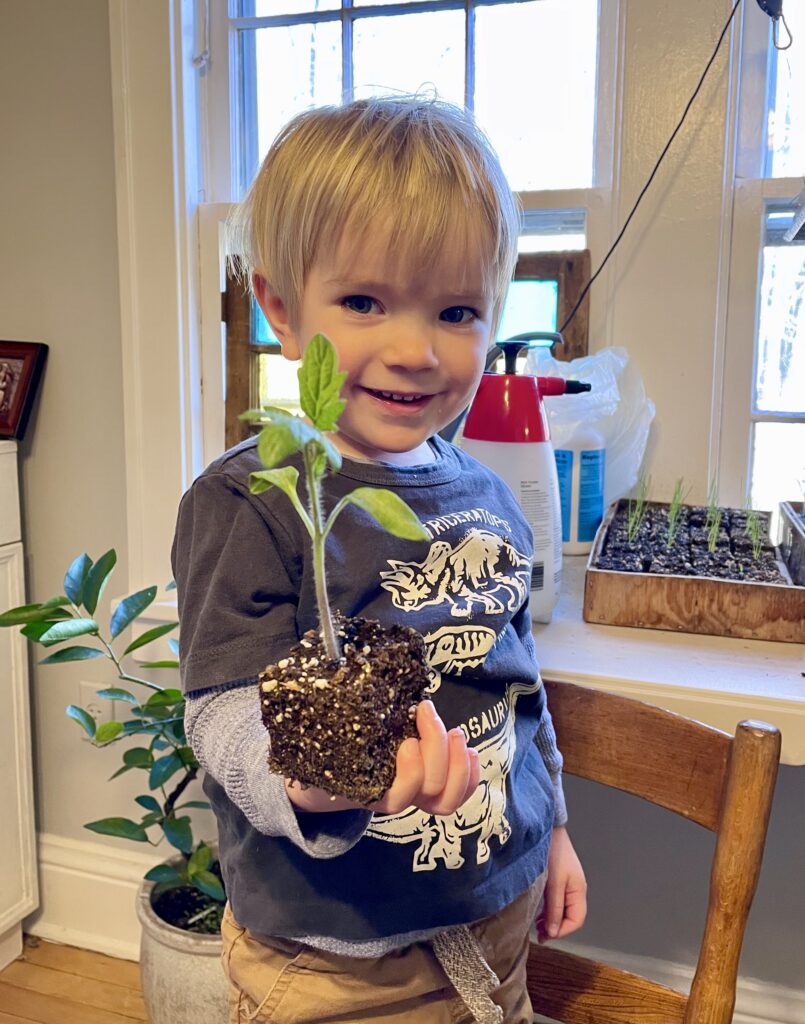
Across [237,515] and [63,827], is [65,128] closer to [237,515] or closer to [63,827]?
[237,515]

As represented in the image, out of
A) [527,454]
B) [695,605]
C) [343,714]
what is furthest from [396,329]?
[695,605]

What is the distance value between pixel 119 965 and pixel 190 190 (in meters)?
1.37

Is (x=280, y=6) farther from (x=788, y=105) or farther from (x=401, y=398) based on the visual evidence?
(x=401, y=398)

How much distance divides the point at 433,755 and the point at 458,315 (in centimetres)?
35

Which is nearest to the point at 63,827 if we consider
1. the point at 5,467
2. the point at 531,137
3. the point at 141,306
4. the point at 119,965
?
the point at 119,965

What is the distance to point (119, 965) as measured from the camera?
167cm

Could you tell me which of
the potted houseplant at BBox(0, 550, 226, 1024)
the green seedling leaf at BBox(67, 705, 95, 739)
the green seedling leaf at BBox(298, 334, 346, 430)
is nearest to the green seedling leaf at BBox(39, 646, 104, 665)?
the potted houseplant at BBox(0, 550, 226, 1024)

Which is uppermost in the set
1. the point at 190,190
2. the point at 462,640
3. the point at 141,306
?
the point at 190,190

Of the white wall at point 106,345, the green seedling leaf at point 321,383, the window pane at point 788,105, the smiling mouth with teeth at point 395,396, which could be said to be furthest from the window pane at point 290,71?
the green seedling leaf at point 321,383

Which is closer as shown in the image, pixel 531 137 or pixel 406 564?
pixel 406 564

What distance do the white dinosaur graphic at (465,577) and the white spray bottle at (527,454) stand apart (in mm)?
277

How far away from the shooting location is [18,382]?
154 cm

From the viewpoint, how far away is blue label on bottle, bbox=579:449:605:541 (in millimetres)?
1321

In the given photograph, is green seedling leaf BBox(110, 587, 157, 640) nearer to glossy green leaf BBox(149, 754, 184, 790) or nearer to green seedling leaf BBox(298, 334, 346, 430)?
glossy green leaf BBox(149, 754, 184, 790)
